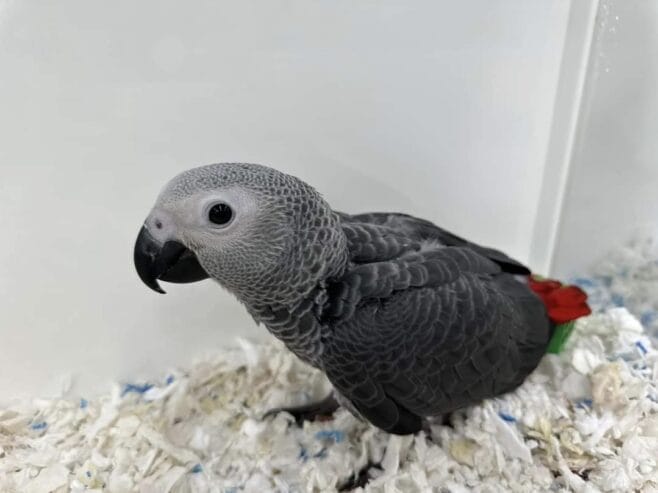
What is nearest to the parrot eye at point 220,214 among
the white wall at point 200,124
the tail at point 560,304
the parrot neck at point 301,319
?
the parrot neck at point 301,319

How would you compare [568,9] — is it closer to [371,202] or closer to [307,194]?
[371,202]

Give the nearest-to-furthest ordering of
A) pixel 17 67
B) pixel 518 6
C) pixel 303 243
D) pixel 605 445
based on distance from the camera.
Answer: pixel 303 243, pixel 17 67, pixel 605 445, pixel 518 6

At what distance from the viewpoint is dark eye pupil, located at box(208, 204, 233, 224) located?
2.70ft

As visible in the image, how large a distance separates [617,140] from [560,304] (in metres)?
0.49

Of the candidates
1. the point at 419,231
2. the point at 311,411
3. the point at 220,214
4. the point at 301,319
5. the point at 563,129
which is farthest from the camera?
the point at 563,129

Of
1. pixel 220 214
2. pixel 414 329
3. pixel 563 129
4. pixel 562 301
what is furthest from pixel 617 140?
pixel 220 214

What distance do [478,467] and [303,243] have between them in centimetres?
66

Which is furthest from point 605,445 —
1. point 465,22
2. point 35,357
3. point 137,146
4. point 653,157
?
point 35,357

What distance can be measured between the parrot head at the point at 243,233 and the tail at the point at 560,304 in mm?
560

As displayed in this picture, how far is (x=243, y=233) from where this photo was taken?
33.2 inches

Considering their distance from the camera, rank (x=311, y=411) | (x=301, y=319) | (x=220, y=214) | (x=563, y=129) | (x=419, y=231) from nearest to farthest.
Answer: (x=220, y=214) < (x=301, y=319) < (x=419, y=231) < (x=311, y=411) < (x=563, y=129)

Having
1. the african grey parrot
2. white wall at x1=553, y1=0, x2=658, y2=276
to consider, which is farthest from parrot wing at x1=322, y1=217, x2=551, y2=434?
white wall at x1=553, y1=0, x2=658, y2=276

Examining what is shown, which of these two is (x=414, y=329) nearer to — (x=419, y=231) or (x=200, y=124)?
(x=419, y=231)

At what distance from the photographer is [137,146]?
119 cm
